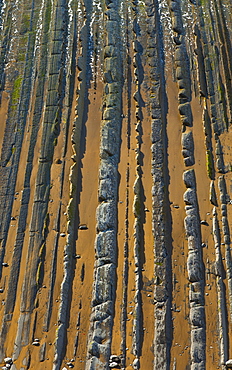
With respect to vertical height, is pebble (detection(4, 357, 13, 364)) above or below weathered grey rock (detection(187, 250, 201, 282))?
below

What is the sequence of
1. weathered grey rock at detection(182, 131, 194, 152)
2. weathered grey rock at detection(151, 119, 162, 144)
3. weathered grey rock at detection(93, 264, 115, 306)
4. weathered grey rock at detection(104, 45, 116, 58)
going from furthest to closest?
weathered grey rock at detection(104, 45, 116, 58) < weathered grey rock at detection(151, 119, 162, 144) < weathered grey rock at detection(182, 131, 194, 152) < weathered grey rock at detection(93, 264, 115, 306)

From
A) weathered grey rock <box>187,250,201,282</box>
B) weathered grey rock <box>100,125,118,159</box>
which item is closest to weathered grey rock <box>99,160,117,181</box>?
weathered grey rock <box>100,125,118,159</box>

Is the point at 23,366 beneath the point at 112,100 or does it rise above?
beneath

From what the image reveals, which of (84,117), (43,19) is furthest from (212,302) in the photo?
(43,19)

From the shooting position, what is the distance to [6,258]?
8273 millimetres

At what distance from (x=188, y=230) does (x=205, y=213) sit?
1.74 ft

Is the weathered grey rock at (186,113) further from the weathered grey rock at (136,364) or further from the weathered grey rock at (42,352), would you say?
the weathered grey rock at (42,352)

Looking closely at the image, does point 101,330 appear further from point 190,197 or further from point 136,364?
point 190,197

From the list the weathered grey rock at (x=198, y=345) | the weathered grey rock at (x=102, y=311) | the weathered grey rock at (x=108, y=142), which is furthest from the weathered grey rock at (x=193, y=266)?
the weathered grey rock at (x=108, y=142)

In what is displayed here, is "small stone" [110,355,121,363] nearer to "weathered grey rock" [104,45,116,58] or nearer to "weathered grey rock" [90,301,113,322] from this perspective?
"weathered grey rock" [90,301,113,322]

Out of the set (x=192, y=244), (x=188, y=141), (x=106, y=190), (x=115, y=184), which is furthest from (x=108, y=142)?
(x=192, y=244)

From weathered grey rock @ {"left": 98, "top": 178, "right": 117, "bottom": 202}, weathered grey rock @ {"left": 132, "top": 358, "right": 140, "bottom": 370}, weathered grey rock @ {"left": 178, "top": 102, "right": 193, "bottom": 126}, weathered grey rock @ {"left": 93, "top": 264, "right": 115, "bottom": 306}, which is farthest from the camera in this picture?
weathered grey rock @ {"left": 178, "top": 102, "right": 193, "bottom": 126}

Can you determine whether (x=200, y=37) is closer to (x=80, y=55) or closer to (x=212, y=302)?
(x=80, y=55)

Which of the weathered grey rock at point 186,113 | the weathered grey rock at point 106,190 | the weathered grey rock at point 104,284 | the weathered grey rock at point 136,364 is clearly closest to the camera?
the weathered grey rock at point 136,364
